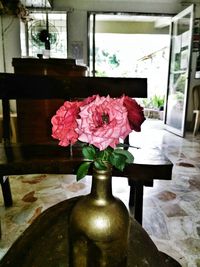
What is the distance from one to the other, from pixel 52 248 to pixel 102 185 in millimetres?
320

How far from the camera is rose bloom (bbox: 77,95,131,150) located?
0.47 metres

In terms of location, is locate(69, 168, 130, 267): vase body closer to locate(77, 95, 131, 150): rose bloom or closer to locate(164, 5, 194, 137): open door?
locate(77, 95, 131, 150): rose bloom

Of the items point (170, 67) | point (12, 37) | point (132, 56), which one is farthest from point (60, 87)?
point (132, 56)

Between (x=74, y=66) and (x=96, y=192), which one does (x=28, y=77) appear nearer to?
(x=74, y=66)

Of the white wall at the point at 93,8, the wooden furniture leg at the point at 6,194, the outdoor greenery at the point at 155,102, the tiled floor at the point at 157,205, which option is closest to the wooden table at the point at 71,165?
the tiled floor at the point at 157,205

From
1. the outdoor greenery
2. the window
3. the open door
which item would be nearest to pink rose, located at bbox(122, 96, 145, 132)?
the open door

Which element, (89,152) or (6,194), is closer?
(89,152)

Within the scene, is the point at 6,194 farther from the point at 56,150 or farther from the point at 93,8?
the point at 93,8

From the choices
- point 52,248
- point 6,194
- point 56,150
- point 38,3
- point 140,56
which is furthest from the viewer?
point 140,56

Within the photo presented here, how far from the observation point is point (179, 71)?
4.45 metres

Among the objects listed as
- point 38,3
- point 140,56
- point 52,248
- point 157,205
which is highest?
point 38,3

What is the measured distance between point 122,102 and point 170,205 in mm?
1562

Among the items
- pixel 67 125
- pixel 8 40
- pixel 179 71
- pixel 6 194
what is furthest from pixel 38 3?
pixel 67 125

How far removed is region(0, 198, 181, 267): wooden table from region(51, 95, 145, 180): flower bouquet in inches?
11.6
